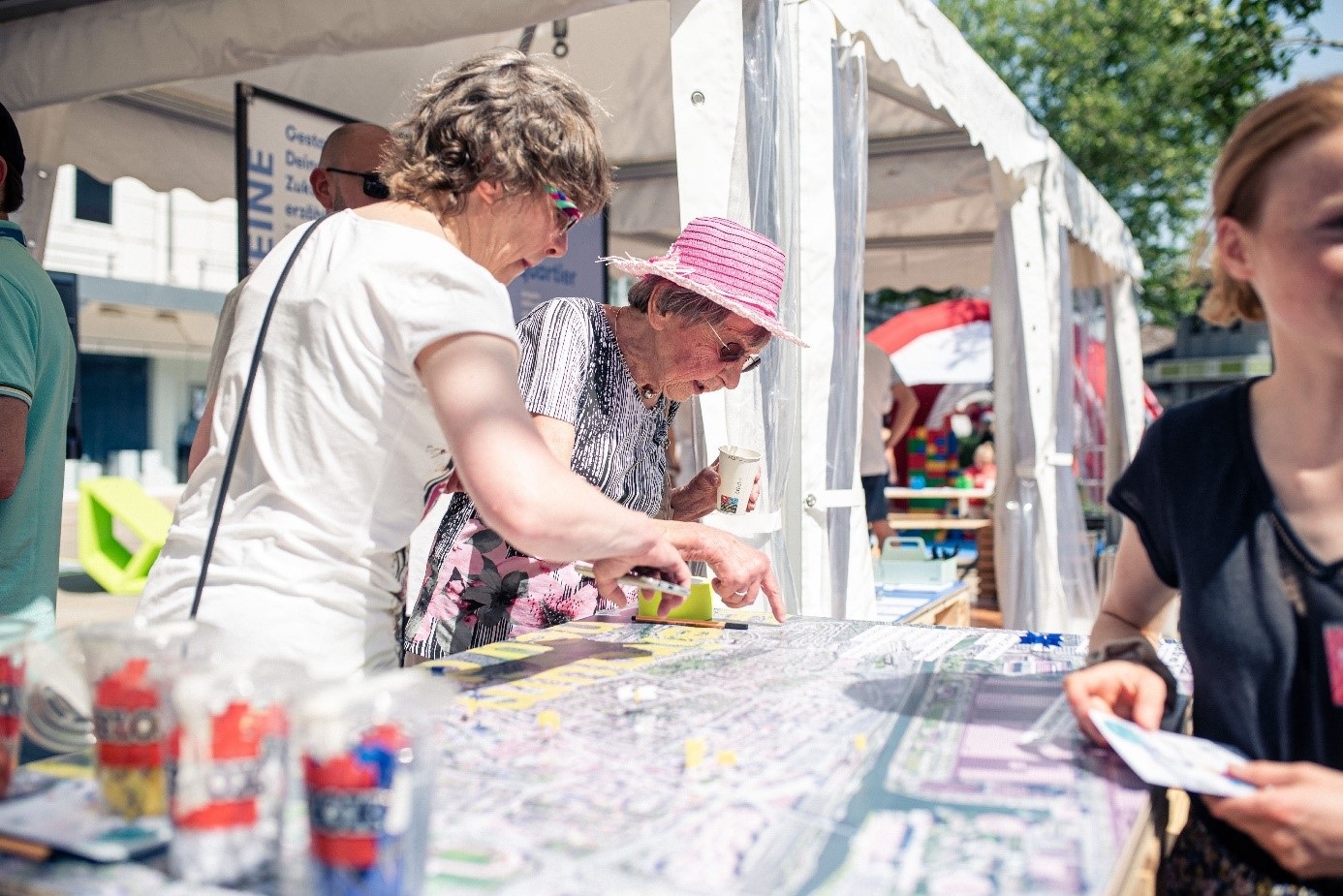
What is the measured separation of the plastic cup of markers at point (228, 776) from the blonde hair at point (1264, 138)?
3.77 feet

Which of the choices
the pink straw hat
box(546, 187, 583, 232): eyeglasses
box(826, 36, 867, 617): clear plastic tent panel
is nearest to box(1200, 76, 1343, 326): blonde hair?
box(546, 187, 583, 232): eyeglasses

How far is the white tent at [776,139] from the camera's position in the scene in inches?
128

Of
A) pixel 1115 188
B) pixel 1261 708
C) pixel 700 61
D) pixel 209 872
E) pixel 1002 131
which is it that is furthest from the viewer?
pixel 1115 188

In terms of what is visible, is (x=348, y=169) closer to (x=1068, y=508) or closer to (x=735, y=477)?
(x=735, y=477)

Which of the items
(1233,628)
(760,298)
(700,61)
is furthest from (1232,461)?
(700,61)

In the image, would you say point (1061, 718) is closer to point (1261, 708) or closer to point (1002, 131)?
point (1261, 708)

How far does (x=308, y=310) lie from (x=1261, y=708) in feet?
4.17

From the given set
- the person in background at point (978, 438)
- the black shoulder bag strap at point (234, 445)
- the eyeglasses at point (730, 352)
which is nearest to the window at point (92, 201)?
the person in background at point (978, 438)

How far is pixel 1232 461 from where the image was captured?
1302 mm

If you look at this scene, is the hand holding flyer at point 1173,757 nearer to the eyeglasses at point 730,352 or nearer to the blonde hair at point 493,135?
the blonde hair at point 493,135

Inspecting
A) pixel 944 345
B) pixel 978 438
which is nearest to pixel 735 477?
pixel 944 345

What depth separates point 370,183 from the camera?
327 cm

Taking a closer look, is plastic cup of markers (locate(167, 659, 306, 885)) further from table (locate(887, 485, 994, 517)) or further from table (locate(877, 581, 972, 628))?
table (locate(887, 485, 994, 517))

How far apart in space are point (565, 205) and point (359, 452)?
557 mm
